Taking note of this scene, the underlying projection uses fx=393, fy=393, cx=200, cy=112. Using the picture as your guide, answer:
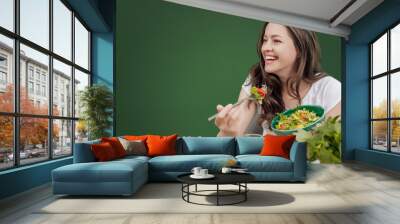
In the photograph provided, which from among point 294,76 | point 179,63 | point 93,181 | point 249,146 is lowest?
point 93,181

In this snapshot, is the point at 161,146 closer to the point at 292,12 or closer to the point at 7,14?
the point at 7,14

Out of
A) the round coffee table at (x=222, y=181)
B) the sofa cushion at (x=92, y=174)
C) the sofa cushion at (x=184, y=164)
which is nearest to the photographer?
the round coffee table at (x=222, y=181)

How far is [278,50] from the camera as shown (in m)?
9.48

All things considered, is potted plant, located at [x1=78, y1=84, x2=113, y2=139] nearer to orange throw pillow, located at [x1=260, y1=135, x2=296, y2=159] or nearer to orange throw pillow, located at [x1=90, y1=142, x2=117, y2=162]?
orange throw pillow, located at [x1=90, y1=142, x2=117, y2=162]

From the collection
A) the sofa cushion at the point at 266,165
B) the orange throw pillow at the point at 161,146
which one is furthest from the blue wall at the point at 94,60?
the sofa cushion at the point at 266,165

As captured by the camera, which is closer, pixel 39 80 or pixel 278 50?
pixel 39 80

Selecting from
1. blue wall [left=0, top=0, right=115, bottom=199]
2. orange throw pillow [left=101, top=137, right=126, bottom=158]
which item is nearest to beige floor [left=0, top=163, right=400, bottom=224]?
blue wall [left=0, top=0, right=115, bottom=199]

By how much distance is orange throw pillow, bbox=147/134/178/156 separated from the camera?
6.70 meters

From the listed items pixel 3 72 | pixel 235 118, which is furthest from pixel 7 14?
pixel 235 118

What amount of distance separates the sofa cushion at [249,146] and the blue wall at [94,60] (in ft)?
10.1

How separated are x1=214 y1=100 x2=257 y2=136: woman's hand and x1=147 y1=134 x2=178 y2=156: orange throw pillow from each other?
2831mm

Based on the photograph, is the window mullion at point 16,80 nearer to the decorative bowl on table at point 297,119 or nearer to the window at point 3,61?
the window at point 3,61

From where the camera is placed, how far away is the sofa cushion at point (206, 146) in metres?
6.88

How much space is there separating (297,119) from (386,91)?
2035mm
